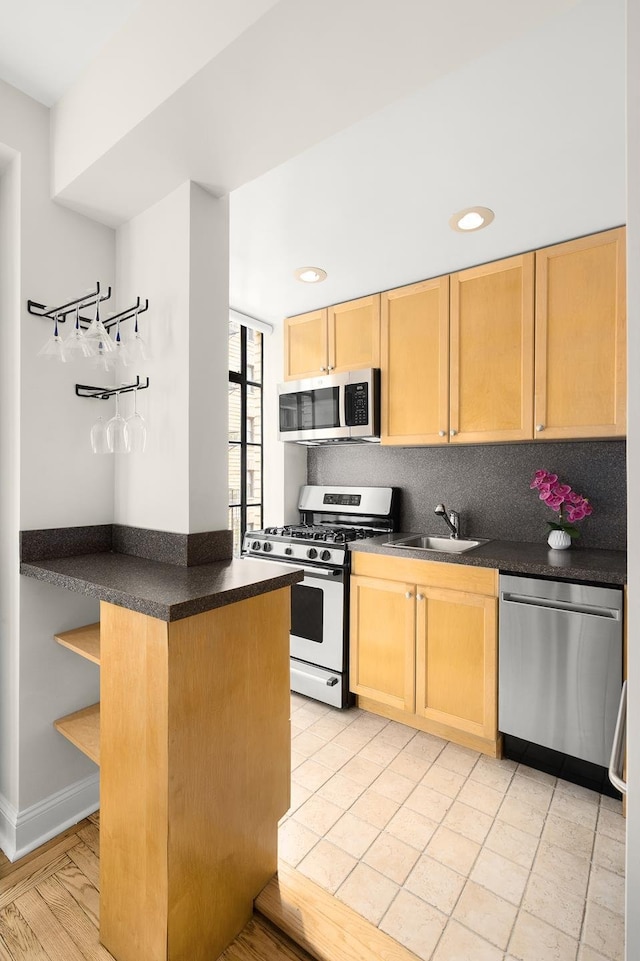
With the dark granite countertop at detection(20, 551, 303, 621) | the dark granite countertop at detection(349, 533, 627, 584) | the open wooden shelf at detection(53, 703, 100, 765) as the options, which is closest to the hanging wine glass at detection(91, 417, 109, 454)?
the dark granite countertop at detection(20, 551, 303, 621)

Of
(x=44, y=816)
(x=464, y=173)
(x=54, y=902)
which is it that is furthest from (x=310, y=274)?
(x=54, y=902)

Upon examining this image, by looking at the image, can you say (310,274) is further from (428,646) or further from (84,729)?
(84,729)

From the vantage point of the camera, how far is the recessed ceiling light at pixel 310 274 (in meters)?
2.64

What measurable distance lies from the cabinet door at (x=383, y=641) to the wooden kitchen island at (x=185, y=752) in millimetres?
1174

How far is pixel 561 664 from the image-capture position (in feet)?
6.66

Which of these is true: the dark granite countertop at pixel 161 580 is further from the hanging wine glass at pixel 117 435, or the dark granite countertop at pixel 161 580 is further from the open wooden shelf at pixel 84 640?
the hanging wine glass at pixel 117 435

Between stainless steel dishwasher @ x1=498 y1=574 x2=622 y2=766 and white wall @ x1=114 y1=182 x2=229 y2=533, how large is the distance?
54.6 inches

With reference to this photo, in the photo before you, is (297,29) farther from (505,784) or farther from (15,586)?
(505,784)

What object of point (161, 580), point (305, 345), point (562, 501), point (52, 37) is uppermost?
point (52, 37)

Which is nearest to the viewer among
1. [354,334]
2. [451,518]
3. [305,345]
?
[451,518]

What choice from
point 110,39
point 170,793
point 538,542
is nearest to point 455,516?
point 538,542

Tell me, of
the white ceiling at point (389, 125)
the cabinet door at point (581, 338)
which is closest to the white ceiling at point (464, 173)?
the white ceiling at point (389, 125)

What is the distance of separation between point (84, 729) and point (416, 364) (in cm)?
237

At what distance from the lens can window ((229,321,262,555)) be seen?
350cm
